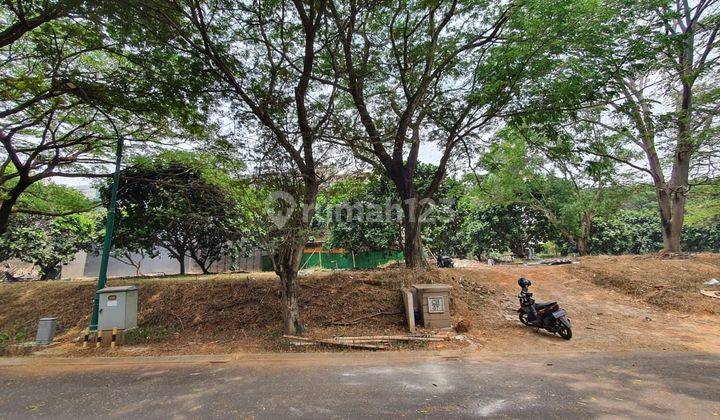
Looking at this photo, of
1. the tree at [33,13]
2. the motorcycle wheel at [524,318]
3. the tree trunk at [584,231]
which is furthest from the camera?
the tree trunk at [584,231]

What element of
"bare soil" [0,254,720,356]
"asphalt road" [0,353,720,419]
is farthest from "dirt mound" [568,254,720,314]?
"asphalt road" [0,353,720,419]

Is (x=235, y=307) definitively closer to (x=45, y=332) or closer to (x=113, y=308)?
(x=113, y=308)

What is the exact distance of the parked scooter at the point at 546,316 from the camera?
676 cm

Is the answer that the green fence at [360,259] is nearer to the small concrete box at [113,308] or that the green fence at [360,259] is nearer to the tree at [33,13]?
the small concrete box at [113,308]

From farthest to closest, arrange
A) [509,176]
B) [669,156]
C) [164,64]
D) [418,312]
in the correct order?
[509,176] < [669,156] < [418,312] < [164,64]

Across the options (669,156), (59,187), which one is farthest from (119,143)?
(669,156)

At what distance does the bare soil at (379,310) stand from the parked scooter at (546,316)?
222 millimetres

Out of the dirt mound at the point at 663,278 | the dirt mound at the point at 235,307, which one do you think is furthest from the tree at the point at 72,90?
the dirt mound at the point at 663,278

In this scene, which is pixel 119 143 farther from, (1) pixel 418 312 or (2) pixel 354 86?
(1) pixel 418 312

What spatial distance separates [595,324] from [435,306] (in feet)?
12.2

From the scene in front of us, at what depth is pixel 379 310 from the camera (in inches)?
315

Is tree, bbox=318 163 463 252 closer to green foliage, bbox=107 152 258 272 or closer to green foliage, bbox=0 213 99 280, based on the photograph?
green foliage, bbox=107 152 258 272

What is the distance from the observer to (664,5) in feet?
27.6

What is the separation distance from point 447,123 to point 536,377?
289 inches
